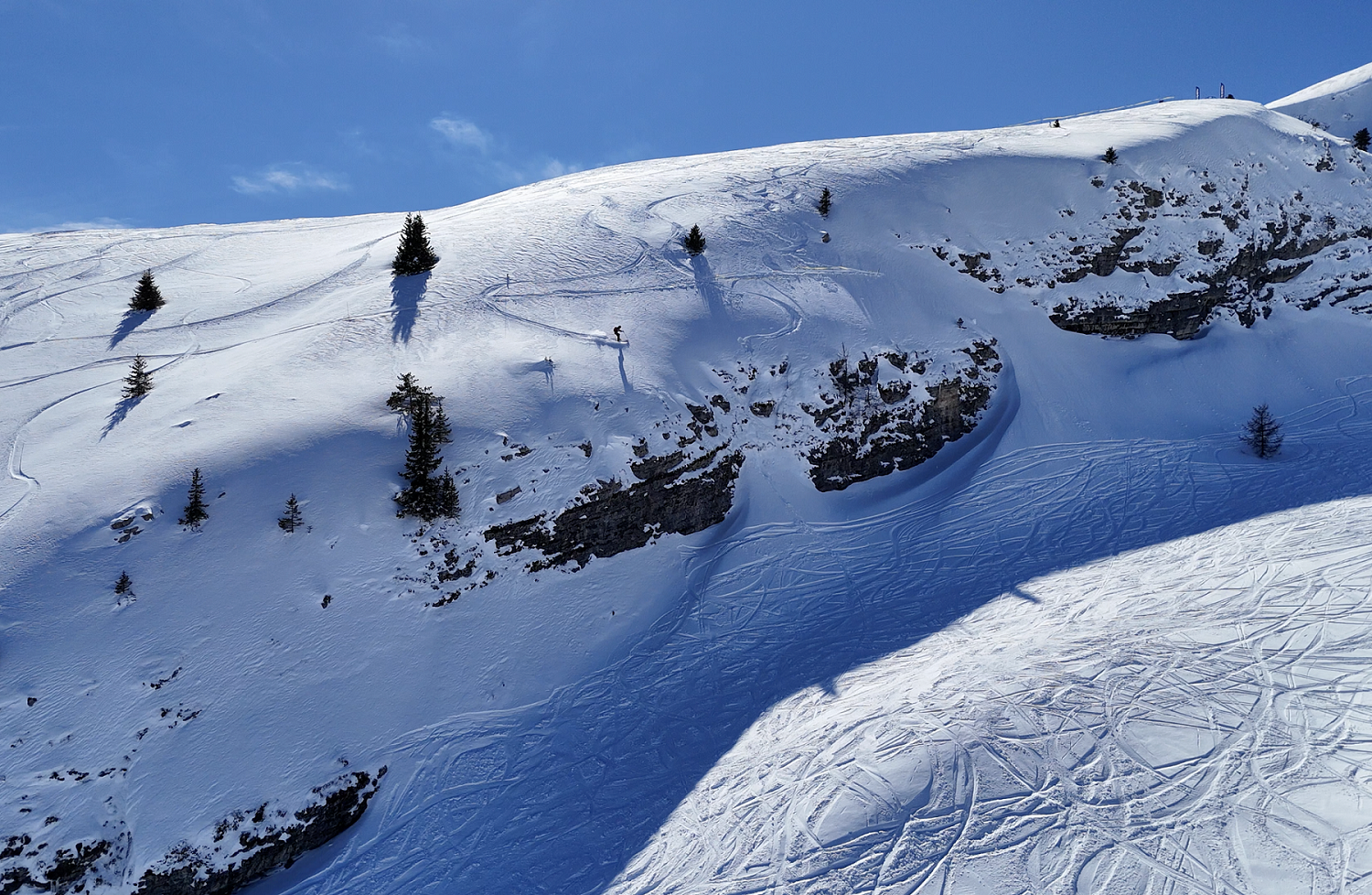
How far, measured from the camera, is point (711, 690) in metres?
11.6

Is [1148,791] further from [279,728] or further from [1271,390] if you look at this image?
[1271,390]

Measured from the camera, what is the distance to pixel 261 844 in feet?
29.9

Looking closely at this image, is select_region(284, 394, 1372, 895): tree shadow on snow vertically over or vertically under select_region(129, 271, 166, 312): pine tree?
under

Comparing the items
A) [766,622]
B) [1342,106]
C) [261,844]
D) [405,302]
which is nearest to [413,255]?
[405,302]

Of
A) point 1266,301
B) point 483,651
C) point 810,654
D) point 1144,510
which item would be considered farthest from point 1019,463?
point 483,651

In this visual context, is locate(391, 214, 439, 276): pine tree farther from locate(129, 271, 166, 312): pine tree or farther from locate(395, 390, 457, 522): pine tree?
locate(395, 390, 457, 522): pine tree

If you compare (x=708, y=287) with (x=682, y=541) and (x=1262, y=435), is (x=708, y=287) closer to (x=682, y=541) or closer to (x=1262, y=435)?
(x=682, y=541)

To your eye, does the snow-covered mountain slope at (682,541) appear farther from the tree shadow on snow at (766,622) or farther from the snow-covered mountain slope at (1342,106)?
the snow-covered mountain slope at (1342,106)

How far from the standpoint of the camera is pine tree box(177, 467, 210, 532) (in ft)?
36.2

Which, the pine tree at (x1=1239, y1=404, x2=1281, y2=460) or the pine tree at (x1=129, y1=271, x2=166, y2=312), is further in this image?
the pine tree at (x1=129, y1=271, x2=166, y2=312)

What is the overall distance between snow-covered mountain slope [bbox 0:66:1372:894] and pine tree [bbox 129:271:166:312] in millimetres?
524

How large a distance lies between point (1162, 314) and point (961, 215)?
24.4 ft

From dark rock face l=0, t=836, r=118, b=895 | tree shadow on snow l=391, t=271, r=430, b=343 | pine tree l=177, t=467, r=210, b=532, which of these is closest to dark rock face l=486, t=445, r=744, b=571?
pine tree l=177, t=467, r=210, b=532

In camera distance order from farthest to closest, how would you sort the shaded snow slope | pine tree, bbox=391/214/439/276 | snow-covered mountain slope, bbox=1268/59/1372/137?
snow-covered mountain slope, bbox=1268/59/1372/137 < pine tree, bbox=391/214/439/276 < the shaded snow slope
